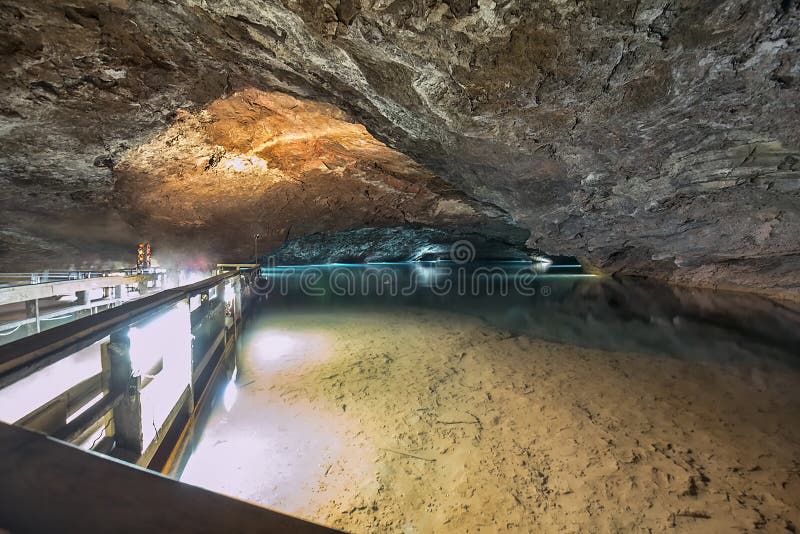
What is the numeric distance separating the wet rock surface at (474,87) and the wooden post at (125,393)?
3191 mm

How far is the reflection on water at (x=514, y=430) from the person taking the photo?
6.84ft

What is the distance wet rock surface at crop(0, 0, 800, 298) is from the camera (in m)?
3.26

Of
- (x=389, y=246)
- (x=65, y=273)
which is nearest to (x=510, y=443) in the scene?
(x=65, y=273)

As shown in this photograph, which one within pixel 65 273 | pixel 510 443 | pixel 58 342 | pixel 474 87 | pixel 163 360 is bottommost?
pixel 510 443

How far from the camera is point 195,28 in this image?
376 centimetres

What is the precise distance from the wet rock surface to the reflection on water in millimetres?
2911

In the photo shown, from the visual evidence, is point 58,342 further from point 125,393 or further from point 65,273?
point 65,273

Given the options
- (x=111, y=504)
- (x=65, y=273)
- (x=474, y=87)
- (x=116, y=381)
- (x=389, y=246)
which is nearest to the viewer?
(x=111, y=504)

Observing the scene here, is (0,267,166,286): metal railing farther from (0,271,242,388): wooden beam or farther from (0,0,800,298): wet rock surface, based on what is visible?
(0,271,242,388): wooden beam

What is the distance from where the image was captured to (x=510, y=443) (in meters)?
2.73

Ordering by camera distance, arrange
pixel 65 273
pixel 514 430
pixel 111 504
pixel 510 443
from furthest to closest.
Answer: pixel 65 273 → pixel 514 430 → pixel 510 443 → pixel 111 504

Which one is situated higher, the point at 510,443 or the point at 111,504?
the point at 111,504

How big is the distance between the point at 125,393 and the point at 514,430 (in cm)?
271

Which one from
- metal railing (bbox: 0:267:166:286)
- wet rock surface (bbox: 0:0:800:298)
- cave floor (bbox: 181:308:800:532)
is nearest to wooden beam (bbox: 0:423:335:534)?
cave floor (bbox: 181:308:800:532)
